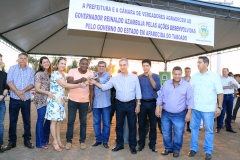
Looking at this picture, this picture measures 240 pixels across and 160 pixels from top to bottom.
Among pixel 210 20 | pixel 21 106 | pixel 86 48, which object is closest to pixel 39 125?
pixel 21 106

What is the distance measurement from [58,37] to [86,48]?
1.65m

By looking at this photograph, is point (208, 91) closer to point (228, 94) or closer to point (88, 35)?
point (228, 94)

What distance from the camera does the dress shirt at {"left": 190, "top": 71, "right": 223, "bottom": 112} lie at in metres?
3.78

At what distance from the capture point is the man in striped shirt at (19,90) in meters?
3.93

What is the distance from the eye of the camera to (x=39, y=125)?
408cm

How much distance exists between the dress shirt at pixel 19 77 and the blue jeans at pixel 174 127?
2.81 metres

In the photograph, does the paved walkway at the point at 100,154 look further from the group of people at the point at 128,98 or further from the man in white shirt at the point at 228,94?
the man in white shirt at the point at 228,94

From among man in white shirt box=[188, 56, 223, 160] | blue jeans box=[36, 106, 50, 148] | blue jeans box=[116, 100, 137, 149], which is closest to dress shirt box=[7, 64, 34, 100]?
blue jeans box=[36, 106, 50, 148]

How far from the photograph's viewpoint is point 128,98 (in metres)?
3.93

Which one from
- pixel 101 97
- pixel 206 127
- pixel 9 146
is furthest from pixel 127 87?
pixel 9 146

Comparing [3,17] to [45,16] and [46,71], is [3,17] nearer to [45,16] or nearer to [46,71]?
[45,16]

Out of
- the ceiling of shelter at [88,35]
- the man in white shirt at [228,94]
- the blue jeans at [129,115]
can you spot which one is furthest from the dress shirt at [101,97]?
the man in white shirt at [228,94]

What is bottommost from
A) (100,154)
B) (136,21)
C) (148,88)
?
(100,154)

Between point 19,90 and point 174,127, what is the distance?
3.11m
